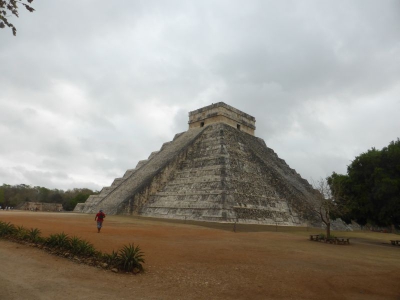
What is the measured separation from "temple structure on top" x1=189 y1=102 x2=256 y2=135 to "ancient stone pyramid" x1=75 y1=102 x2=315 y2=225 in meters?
0.12

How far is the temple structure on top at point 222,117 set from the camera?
31.1 meters

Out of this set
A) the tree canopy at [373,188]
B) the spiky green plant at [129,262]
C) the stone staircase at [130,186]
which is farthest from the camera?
the stone staircase at [130,186]

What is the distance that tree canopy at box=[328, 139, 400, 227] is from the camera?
14.6m

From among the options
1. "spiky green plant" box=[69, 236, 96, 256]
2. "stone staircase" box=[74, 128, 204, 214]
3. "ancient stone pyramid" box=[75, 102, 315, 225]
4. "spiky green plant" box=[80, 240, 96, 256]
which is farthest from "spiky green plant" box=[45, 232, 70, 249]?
"stone staircase" box=[74, 128, 204, 214]

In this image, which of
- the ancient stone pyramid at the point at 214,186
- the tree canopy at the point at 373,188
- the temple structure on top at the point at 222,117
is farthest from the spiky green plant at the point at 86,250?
the temple structure on top at the point at 222,117

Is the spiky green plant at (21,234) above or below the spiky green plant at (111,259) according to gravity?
above

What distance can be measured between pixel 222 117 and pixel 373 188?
58.4 feet

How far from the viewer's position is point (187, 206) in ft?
66.8

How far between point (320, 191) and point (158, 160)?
55.0ft

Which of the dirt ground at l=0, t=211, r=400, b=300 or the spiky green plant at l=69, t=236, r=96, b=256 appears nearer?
the dirt ground at l=0, t=211, r=400, b=300

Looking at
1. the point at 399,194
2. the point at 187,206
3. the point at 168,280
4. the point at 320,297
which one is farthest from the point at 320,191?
the point at 168,280

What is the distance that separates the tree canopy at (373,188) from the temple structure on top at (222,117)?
616 inches

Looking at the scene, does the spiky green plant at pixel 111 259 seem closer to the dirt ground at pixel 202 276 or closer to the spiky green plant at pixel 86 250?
the dirt ground at pixel 202 276

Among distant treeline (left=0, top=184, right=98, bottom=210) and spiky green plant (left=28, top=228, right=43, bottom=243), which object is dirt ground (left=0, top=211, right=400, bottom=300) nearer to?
spiky green plant (left=28, top=228, right=43, bottom=243)
